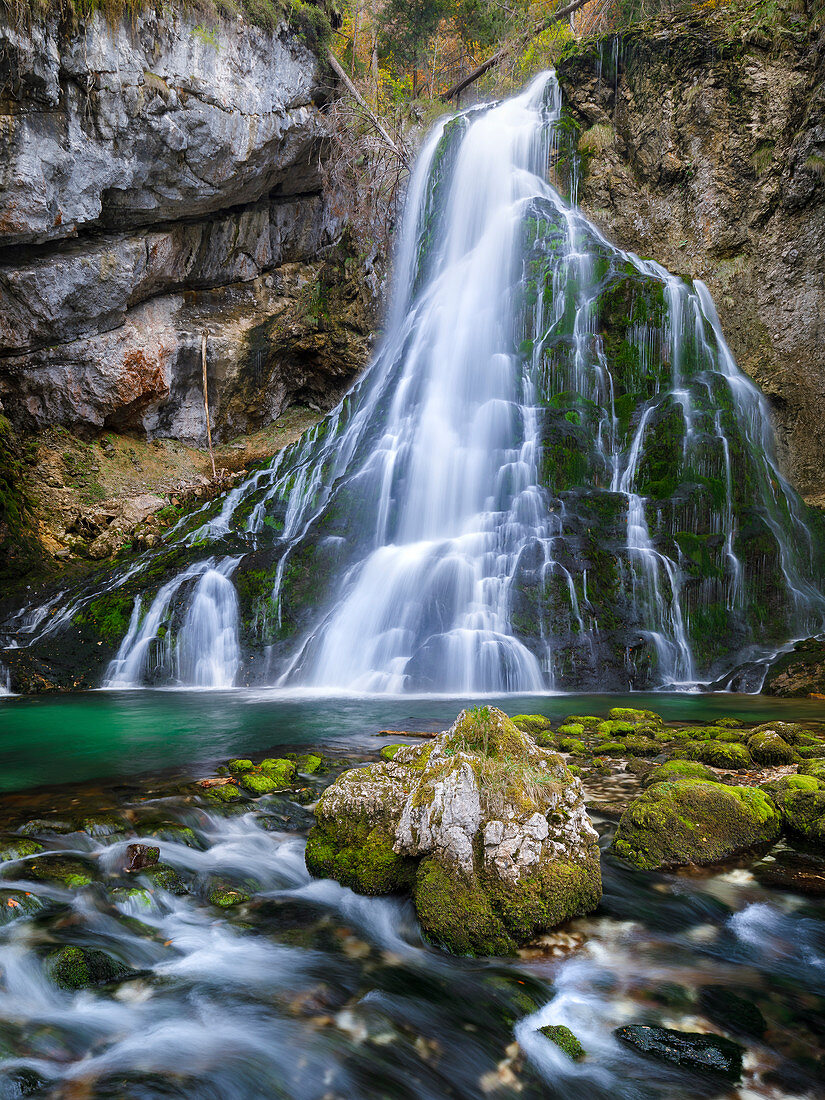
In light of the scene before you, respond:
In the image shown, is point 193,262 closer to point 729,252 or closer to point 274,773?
point 729,252

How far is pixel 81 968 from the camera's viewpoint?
273 cm

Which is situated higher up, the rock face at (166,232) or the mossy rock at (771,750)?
the rock face at (166,232)

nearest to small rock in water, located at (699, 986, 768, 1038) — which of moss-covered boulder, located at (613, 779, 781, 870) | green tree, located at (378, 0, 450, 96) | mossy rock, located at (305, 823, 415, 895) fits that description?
moss-covered boulder, located at (613, 779, 781, 870)

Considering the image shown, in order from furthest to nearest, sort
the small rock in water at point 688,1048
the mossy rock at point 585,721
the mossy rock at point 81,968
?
the mossy rock at point 585,721 → the mossy rock at point 81,968 → the small rock in water at point 688,1048

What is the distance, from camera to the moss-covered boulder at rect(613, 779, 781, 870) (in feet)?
11.8

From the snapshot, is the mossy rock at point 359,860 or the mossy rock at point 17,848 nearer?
the mossy rock at point 359,860

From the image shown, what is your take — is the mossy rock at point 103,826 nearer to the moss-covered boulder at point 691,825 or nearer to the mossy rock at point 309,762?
the mossy rock at point 309,762

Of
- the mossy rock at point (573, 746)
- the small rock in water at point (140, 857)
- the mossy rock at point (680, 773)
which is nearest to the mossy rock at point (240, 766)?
the small rock in water at point (140, 857)

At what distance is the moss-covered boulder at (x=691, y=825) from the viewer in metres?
3.58

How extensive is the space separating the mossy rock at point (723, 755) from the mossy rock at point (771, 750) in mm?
88

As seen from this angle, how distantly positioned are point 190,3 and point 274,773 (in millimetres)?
16797

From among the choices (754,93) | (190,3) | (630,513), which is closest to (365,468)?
(630,513)

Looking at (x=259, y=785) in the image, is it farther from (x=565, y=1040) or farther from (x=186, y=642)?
(x=186, y=642)

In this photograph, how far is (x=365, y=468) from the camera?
555 inches
